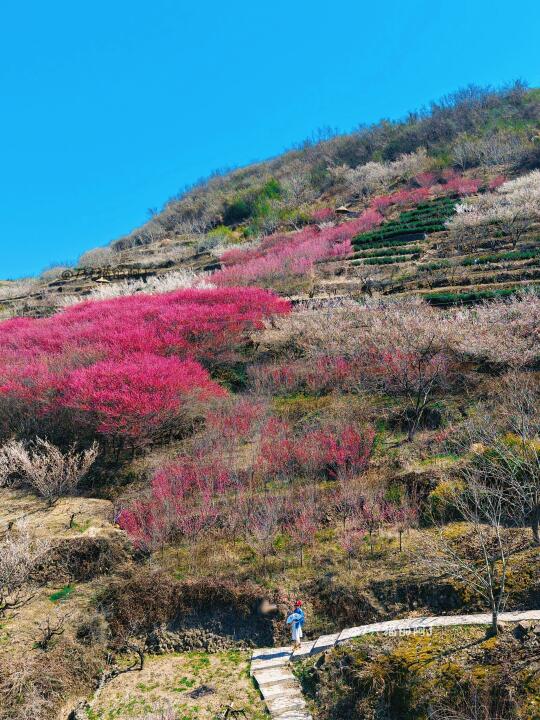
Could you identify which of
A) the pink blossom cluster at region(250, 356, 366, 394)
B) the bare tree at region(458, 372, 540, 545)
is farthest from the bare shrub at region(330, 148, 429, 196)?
the bare tree at region(458, 372, 540, 545)

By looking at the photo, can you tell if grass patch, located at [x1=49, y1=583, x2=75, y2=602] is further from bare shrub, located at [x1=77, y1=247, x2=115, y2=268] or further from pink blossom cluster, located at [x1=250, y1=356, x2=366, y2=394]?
bare shrub, located at [x1=77, y1=247, x2=115, y2=268]

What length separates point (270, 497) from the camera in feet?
38.0

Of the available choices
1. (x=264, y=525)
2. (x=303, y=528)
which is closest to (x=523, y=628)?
(x=303, y=528)

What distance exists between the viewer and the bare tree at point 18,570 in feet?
29.8

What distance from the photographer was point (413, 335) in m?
15.8

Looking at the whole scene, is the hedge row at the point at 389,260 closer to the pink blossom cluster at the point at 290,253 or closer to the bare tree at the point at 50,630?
the pink blossom cluster at the point at 290,253

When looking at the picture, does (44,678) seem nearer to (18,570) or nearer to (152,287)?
(18,570)

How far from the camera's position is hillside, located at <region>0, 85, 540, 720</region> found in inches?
308

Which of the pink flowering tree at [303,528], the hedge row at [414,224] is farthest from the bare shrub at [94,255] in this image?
the pink flowering tree at [303,528]

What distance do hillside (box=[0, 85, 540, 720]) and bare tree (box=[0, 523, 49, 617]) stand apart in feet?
0.18

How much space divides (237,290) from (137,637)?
1576 centimetres

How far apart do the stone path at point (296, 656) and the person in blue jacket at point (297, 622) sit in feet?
0.43

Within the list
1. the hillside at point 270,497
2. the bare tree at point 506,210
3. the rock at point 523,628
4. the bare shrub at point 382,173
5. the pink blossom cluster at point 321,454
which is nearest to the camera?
the rock at point 523,628

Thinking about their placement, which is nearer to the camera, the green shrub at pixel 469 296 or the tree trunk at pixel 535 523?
the tree trunk at pixel 535 523
